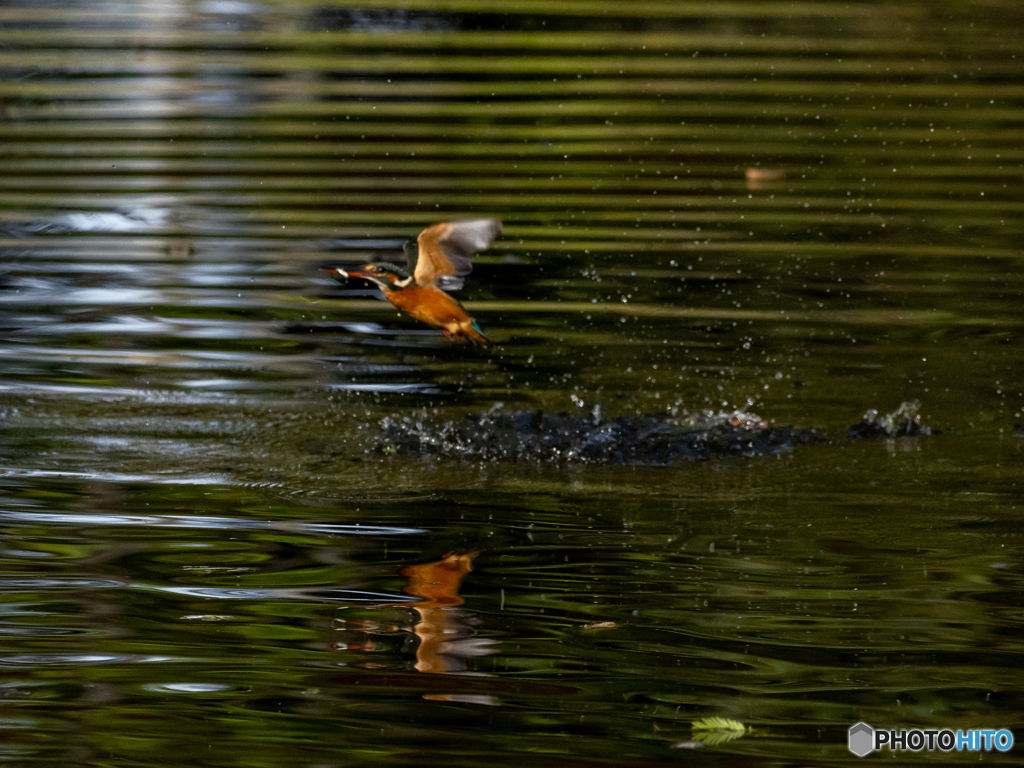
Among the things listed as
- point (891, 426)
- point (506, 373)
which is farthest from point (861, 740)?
point (506, 373)

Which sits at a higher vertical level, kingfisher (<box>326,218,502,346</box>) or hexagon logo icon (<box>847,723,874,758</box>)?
kingfisher (<box>326,218,502,346</box>)

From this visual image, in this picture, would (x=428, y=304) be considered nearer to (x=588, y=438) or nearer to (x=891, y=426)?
(x=588, y=438)

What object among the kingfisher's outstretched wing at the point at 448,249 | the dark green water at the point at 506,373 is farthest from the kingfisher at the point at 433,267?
the dark green water at the point at 506,373

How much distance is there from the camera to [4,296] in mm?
6750

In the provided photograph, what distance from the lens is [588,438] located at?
16.7ft

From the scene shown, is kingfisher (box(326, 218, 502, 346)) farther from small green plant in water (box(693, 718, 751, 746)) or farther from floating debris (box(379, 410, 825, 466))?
small green plant in water (box(693, 718, 751, 746))

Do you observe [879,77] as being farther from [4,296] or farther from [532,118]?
[4,296]

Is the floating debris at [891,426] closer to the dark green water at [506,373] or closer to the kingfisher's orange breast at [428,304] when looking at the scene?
the dark green water at [506,373]

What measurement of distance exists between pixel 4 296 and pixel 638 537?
451 cm

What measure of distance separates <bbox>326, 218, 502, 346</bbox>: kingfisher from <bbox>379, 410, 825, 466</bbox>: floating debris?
71 centimetres

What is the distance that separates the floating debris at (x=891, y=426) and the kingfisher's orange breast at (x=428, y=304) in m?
1.92

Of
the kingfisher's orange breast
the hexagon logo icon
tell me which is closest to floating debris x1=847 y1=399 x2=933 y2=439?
the kingfisher's orange breast

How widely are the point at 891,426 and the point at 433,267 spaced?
2287mm

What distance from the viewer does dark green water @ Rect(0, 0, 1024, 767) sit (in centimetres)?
270
